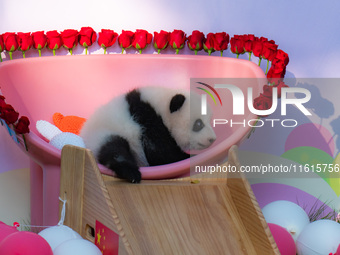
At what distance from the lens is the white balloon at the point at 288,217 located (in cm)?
128

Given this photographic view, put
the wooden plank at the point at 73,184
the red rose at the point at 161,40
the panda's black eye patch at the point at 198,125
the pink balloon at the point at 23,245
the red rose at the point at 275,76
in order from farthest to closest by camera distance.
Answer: the red rose at the point at 161,40, the red rose at the point at 275,76, the panda's black eye patch at the point at 198,125, the wooden plank at the point at 73,184, the pink balloon at the point at 23,245

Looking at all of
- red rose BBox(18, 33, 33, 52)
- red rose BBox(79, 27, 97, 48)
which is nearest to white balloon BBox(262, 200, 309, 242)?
red rose BBox(79, 27, 97, 48)

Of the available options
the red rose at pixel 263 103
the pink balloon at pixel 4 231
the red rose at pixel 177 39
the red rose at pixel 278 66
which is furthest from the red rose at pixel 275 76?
the pink balloon at pixel 4 231

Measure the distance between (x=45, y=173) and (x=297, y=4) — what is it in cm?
101

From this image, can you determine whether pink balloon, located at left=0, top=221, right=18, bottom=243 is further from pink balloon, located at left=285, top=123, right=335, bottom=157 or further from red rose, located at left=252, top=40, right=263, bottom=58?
pink balloon, located at left=285, top=123, right=335, bottom=157

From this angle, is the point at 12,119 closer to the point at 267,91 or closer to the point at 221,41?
the point at 267,91

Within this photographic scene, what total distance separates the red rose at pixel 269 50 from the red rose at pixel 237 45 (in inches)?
4.1

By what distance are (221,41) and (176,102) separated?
489 mm

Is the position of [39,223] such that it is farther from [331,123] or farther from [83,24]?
[331,123]

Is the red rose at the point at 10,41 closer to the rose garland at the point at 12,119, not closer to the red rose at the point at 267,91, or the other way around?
the rose garland at the point at 12,119

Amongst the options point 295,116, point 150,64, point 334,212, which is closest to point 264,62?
point 295,116

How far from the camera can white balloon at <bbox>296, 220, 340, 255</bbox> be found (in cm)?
117

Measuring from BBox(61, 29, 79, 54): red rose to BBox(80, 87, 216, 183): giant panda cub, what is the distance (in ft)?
1.42

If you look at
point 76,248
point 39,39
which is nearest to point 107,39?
point 39,39
